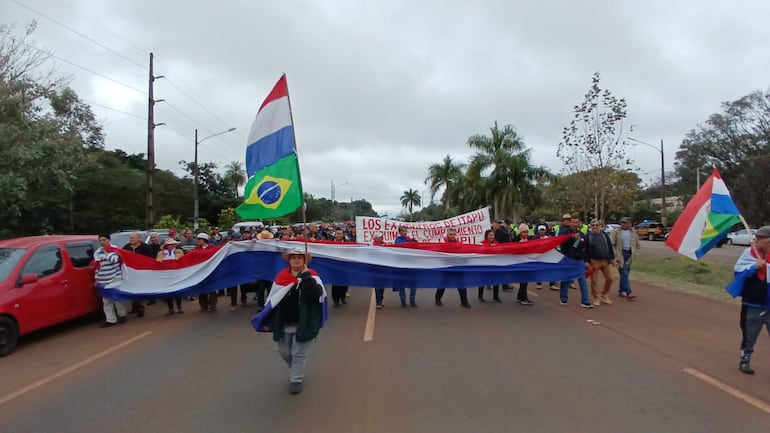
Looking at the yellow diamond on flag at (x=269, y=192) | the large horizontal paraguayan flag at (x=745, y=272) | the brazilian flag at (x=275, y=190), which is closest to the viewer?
the large horizontal paraguayan flag at (x=745, y=272)

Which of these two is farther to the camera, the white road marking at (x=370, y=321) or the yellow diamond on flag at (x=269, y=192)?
the white road marking at (x=370, y=321)

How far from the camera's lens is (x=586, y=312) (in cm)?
881

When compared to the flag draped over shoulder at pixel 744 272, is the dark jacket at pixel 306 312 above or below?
below

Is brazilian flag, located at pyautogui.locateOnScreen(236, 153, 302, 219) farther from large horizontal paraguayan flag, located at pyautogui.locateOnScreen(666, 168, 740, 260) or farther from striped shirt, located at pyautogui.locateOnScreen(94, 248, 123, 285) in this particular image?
large horizontal paraguayan flag, located at pyautogui.locateOnScreen(666, 168, 740, 260)

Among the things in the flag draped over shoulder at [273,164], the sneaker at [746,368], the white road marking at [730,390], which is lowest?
the white road marking at [730,390]

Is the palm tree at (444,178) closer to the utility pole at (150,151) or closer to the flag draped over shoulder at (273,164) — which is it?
the utility pole at (150,151)

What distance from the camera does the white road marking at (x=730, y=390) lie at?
4.35 m

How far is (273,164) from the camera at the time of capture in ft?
20.5

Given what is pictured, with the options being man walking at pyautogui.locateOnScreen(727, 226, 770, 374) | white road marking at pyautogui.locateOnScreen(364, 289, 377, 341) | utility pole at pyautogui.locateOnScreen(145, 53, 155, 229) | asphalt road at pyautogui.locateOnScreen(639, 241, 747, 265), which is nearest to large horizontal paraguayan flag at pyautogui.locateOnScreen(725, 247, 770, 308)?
man walking at pyautogui.locateOnScreen(727, 226, 770, 374)

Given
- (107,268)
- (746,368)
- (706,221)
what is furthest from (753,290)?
(107,268)

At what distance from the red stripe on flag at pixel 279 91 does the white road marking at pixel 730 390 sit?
5909 mm

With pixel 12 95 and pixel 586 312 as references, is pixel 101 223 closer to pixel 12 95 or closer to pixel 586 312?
pixel 12 95

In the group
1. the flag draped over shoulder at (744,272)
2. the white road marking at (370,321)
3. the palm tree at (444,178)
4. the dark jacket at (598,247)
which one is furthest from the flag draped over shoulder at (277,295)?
the palm tree at (444,178)

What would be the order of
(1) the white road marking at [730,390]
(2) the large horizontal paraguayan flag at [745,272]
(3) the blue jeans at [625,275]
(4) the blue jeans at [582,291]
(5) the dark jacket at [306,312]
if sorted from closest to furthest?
(1) the white road marking at [730,390] < (5) the dark jacket at [306,312] < (2) the large horizontal paraguayan flag at [745,272] < (4) the blue jeans at [582,291] < (3) the blue jeans at [625,275]
